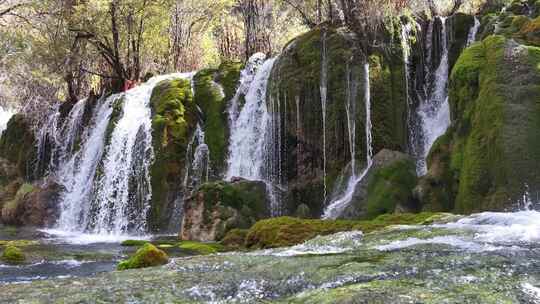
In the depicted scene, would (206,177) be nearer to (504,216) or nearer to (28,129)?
(504,216)

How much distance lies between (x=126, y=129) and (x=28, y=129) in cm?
1139

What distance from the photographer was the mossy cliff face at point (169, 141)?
71.1ft

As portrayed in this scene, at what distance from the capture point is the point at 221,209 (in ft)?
56.7

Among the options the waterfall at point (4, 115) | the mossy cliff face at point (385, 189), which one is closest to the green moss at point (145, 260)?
the mossy cliff face at point (385, 189)

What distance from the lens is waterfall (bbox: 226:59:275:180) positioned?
21391 millimetres

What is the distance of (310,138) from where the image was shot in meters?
20.2

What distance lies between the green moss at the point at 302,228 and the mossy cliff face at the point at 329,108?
20.2 ft

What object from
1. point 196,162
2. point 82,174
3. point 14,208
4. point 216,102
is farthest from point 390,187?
point 14,208

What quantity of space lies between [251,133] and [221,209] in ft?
18.2

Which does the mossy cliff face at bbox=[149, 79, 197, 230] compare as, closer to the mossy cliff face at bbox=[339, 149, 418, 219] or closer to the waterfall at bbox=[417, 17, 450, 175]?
the mossy cliff face at bbox=[339, 149, 418, 219]

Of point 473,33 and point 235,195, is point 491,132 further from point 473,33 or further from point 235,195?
point 473,33

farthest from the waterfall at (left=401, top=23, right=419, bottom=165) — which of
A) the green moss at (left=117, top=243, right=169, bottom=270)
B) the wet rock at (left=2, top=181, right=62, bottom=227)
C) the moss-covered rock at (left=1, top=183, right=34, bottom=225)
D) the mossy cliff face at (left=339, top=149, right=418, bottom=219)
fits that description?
the moss-covered rock at (left=1, top=183, right=34, bottom=225)

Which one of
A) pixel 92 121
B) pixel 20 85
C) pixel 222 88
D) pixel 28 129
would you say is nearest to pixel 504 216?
pixel 222 88

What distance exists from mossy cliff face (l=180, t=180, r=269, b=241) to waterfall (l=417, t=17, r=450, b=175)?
561cm
